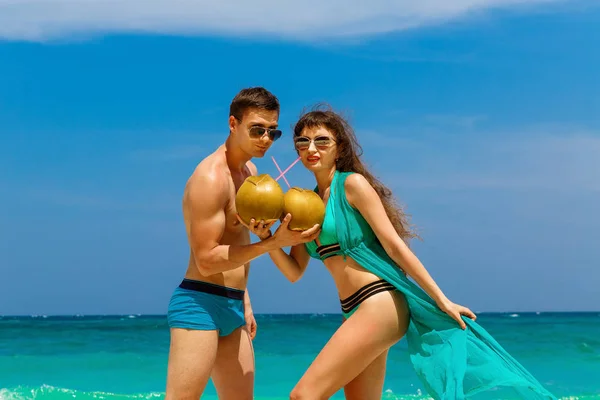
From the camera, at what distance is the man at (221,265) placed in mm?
5281

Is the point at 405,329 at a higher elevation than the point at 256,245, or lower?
lower

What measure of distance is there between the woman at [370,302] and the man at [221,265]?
0.83 ft

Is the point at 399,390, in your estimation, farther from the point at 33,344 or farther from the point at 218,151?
the point at 33,344

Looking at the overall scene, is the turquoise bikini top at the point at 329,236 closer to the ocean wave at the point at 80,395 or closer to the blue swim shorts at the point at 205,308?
the blue swim shorts at the point at 205,308

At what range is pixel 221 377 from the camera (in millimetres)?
5715

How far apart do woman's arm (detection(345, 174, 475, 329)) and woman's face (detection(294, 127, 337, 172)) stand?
0.93 feet

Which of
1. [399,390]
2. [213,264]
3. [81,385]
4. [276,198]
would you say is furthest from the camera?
[81,385]

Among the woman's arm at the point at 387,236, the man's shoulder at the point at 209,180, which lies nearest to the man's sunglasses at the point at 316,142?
the woman's arm at the point at 387,236

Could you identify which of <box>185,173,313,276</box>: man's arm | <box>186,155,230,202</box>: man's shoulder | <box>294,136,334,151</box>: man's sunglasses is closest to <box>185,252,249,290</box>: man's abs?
<box>185,173,313,276</box>: man's arm

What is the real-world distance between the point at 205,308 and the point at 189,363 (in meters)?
0.39

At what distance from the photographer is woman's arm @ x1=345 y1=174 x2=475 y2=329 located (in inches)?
196

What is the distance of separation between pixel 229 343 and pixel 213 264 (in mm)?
753

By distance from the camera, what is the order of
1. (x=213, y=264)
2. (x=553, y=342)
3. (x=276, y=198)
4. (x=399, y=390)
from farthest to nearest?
(x=553, y=342)
(x=399, y=390)
(x=213, y=264)
(x=276, y=198)

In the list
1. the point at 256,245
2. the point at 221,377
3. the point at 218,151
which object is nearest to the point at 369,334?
the point at 256,245
